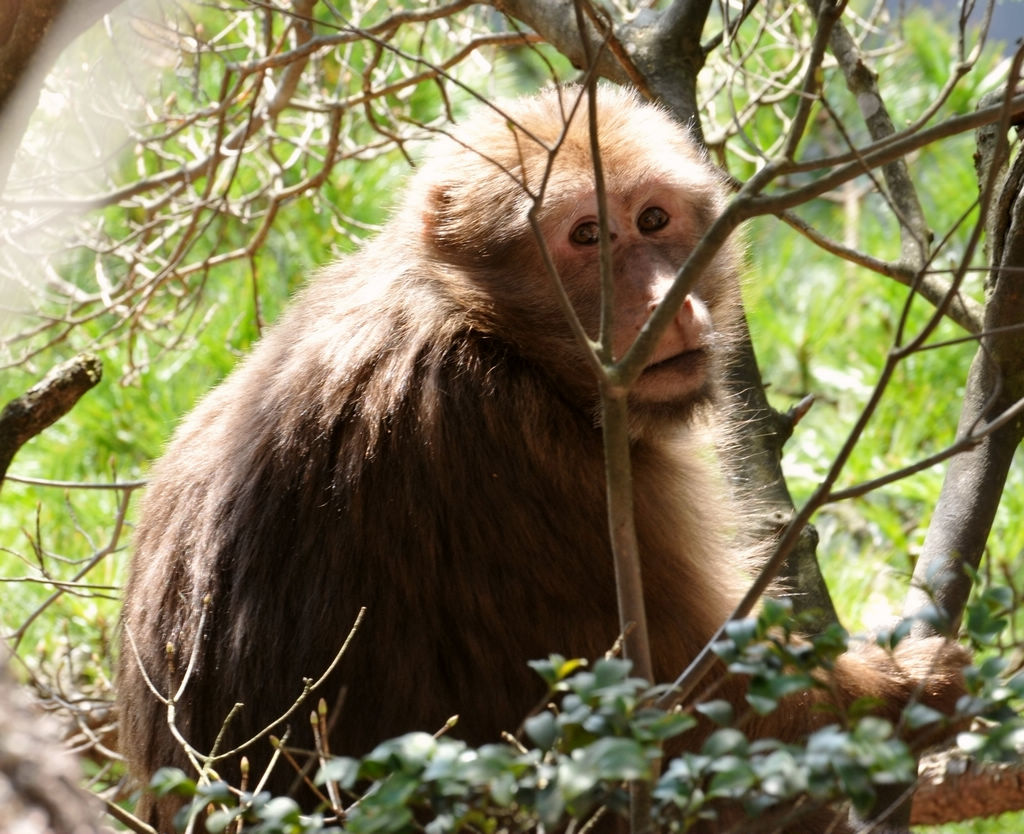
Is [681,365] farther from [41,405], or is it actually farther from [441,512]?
[41,405]

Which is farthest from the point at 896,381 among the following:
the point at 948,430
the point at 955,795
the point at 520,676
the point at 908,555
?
the point at 520,676

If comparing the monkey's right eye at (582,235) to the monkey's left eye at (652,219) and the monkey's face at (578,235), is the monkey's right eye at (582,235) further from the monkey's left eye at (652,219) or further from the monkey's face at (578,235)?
the monkey's left eye at (652,219)

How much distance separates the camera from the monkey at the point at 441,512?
2.88m

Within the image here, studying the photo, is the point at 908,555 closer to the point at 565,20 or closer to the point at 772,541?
the point at 772,541

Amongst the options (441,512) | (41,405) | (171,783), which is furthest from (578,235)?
(171,783)

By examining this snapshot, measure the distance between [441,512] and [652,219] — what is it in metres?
1.04

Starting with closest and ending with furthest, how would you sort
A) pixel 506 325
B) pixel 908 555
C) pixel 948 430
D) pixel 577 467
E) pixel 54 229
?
pixel 577 467
pixel 506 325
pixel 54 229
pixel 908 555
pixel 948 430

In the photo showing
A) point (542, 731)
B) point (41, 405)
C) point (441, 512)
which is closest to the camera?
point (542, 731)

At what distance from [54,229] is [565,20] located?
270 cm

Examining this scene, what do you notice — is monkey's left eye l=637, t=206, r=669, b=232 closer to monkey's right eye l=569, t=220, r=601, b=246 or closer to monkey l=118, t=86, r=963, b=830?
monkey l=118, t=86, r=963, b=830

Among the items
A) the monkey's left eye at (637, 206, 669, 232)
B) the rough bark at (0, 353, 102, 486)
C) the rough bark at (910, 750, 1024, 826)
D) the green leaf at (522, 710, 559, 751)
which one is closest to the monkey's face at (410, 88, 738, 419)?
the monkey's left eye at (637, 206, 669, 232)

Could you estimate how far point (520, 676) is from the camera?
2932mm

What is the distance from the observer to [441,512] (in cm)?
292

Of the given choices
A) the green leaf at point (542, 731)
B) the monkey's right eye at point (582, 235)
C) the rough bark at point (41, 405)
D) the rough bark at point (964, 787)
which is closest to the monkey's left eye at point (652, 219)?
the monkey's right eye at point (582, 235)
